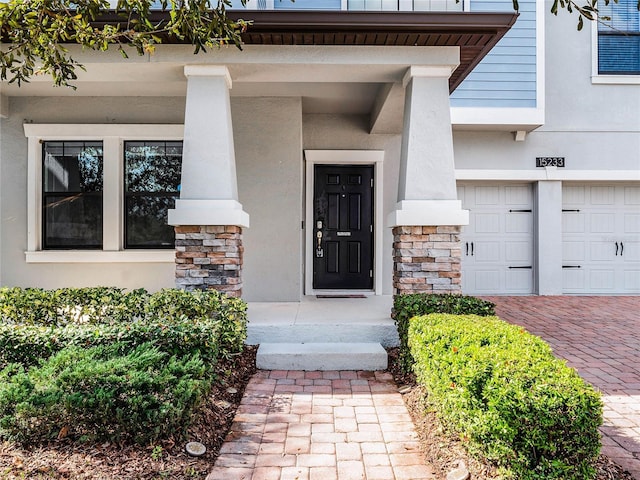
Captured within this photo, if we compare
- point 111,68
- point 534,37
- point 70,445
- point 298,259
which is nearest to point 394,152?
point 298,259

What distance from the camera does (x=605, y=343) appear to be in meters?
5.23

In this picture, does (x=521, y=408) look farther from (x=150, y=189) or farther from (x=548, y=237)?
(x=548, y=237)

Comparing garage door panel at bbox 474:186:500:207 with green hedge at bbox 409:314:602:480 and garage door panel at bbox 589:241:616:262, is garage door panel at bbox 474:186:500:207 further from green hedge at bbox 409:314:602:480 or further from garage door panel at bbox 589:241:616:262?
green hedge at bbox 409:314:602:480

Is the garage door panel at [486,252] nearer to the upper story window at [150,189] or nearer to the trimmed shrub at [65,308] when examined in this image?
the upper story window at [150,189]

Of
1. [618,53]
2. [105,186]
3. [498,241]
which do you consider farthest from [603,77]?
[105,186]

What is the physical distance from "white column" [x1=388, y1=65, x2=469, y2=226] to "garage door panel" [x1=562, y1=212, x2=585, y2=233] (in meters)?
5.39

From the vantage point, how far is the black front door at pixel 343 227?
24.3 feet

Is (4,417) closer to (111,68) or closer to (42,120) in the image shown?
(111,68)

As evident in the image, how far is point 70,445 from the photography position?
258 centimetres

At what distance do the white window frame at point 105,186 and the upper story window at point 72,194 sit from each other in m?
0.10

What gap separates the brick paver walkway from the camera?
8.41 feet

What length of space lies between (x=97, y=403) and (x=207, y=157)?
286 centimetres

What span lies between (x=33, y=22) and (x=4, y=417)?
8.63 feet

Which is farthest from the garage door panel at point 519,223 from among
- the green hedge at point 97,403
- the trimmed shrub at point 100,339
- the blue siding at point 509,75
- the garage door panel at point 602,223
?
the green hedge at point 97,403
